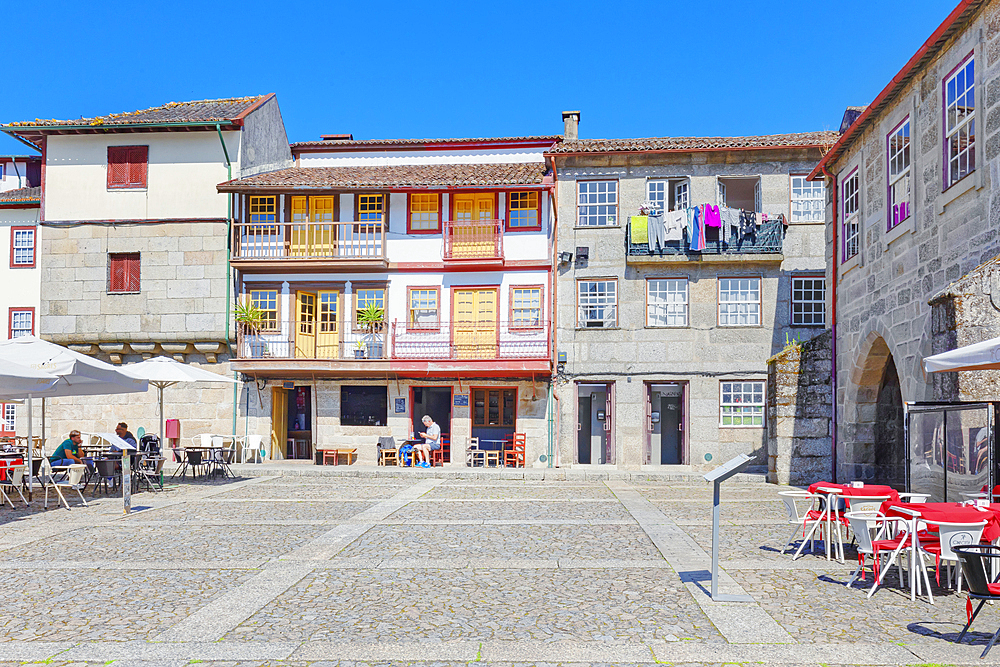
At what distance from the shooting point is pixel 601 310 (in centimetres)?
2248

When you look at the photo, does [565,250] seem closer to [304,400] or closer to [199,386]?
[304,400]

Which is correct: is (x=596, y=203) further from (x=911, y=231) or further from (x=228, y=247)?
(x=911, y=231)

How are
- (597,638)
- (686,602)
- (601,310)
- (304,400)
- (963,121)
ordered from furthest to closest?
(304,400) < (601,310) < (963,121) < (686,602) < (597,638)

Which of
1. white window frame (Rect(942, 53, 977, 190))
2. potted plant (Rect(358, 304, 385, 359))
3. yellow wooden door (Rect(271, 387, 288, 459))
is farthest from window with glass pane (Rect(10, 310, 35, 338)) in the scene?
white window frame (Rect(942, 53, 977, 190))

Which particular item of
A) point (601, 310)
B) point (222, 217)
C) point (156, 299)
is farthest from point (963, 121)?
point (156, 299)

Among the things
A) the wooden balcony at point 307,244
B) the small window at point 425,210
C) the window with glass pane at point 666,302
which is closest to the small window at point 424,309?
the wooden balcony at point 307,244

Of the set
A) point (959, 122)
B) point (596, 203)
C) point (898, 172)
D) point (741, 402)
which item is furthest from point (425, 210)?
point (959, 122)

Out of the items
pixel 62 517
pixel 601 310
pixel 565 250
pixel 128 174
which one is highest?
pixel 128 174

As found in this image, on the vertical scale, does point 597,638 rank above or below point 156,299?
below

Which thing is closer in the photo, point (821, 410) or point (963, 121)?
point (963, 121)

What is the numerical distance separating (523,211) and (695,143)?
15.8ft

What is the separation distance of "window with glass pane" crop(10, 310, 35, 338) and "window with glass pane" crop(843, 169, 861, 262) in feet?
69.5

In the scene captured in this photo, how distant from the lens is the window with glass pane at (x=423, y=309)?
75.3ft

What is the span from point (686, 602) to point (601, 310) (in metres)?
16.2
